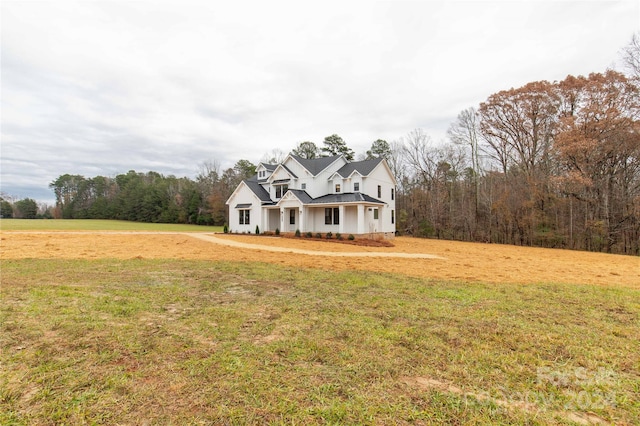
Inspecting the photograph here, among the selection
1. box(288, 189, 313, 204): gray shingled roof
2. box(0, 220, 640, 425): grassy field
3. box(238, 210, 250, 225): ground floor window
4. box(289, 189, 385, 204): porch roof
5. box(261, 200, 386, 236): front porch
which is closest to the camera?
box(0, 220, 640, 425): grassy field

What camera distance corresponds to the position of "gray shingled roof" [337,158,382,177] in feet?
80.8

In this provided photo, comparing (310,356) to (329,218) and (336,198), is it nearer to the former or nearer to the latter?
(336,198)

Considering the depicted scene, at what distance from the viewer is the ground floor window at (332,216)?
23.9 metres

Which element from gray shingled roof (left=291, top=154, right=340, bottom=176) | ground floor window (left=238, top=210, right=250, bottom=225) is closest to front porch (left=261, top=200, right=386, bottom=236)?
ground floor window (left=238, top=210, right=250, bottom=225)

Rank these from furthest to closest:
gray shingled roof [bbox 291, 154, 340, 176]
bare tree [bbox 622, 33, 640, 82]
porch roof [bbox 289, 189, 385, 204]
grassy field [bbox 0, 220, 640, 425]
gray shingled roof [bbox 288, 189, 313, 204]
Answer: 1. gray shingled roof [bbox 291, 154, 340, 176]
2. gray shingled roof [bbox 288, 189, 313, 204]
3. porch roof [bbox 289, 189, 385, 204]
4. bare tree [bbox 622, 33, 640, 82]
5. grassy field [bbox 0, 220, 640, 425]

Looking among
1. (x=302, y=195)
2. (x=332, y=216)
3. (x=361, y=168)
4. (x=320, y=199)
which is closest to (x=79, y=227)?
(x=302, y=195)

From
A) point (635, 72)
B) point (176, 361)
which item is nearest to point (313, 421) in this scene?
point (176, 361)

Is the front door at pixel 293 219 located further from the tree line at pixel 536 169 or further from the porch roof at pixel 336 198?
the tree line at pixel 536 169

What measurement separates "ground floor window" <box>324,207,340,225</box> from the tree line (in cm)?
1123

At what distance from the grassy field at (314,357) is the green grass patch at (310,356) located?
17 millimetres

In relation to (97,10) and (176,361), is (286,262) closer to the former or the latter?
(176,361)

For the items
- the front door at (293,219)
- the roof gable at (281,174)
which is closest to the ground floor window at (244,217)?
the roof gable at (281,174)

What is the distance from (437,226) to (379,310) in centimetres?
2703

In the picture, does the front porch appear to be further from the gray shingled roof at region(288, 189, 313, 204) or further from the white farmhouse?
the gray shingled roof at region(288, 189, 313, 204)
